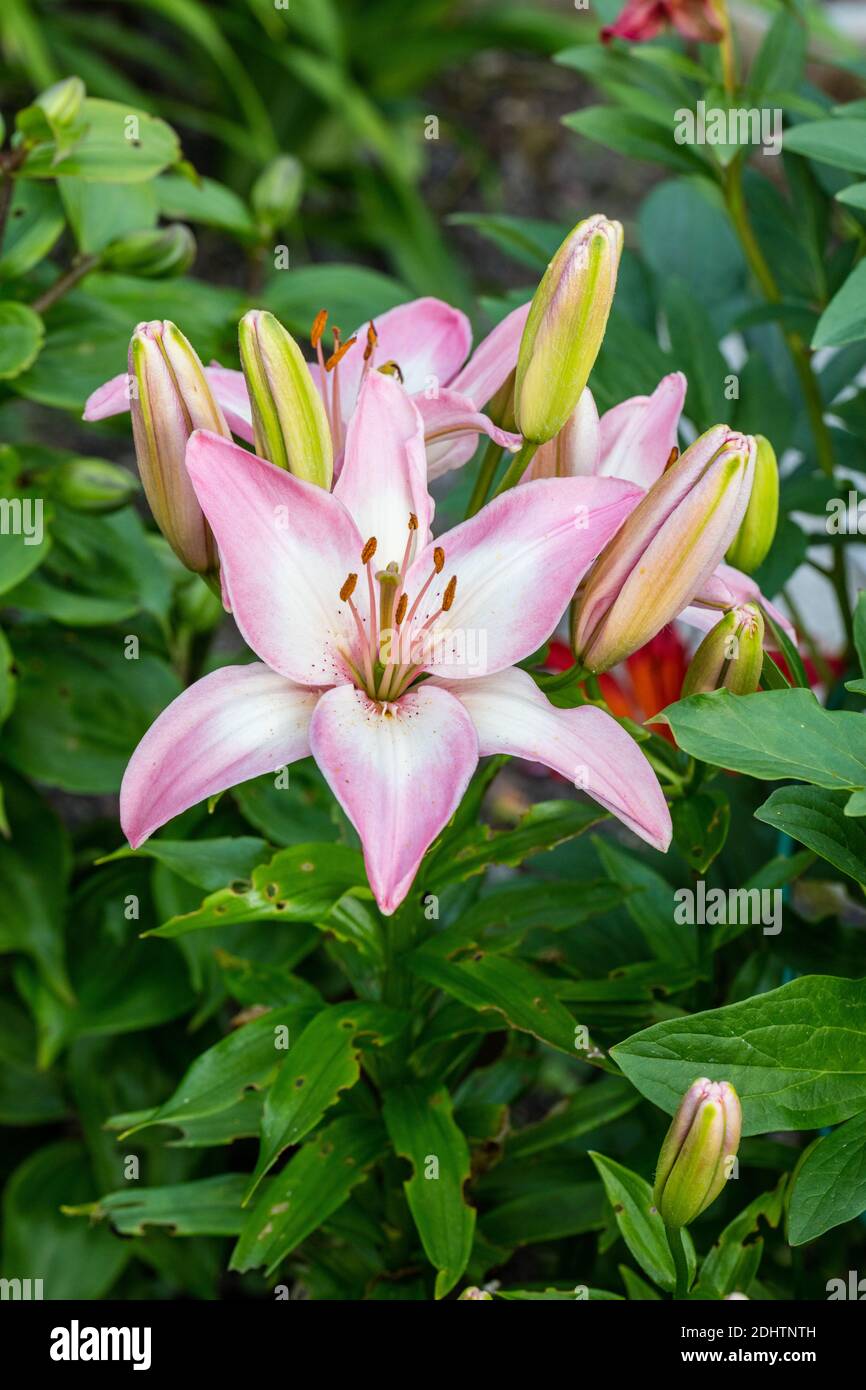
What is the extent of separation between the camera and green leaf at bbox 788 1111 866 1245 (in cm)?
62

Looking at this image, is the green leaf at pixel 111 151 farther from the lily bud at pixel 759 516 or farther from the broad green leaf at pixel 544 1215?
the broad green leaf at pixel 544 1215

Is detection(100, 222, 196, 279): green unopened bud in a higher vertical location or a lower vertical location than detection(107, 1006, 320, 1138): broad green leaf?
higher

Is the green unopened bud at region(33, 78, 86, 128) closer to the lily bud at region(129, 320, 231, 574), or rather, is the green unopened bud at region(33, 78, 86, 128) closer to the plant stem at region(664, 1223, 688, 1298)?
the lily bud at region(129, 320, 231, 574)

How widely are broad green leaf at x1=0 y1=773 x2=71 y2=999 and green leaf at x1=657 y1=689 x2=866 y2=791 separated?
57 centimetres

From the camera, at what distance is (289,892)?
0.72 meters

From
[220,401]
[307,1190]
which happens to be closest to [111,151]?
[220,401]

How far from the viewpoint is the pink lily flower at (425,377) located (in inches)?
27.1

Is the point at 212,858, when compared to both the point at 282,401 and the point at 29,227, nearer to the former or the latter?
the point at 282,401

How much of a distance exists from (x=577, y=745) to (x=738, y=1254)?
30 centimetres

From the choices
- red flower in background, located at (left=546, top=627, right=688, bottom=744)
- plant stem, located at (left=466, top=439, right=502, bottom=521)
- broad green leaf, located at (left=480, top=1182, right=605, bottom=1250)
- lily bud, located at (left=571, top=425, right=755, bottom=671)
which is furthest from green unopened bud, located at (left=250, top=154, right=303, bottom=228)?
broad green leaf, located at (left=480, top=1182, right=605, bottom=1250)

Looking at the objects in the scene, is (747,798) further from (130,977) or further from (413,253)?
(413,253)

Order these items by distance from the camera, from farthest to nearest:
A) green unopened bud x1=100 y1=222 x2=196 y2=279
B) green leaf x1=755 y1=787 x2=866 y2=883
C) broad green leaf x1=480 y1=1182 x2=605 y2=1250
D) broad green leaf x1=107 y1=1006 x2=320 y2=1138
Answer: green unopened bud x1=100 y1=222 x2=196 y2=279, broad green leaf x1=480 y1=1182 x2=605 y2=1250, broad green leaf x1=107 y1=1006 x2=320 y2=1138, green leaf x1=755 y1=787 x2=866 y2=883

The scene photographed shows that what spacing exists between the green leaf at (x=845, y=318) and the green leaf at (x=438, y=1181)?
1.50 ft
